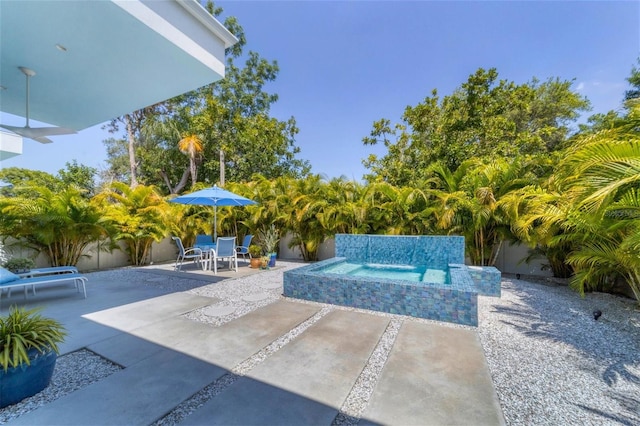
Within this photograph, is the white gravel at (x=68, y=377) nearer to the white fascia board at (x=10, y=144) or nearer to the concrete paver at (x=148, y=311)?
the concrete paver at (x=148, y=311)

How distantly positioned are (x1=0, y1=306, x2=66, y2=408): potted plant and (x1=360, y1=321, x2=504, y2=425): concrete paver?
9.15 feet

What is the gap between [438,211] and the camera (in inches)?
310

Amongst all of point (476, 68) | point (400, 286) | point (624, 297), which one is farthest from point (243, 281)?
point (476, 68)

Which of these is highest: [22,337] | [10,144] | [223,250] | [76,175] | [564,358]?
[76,175]

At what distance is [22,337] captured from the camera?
2195 mm

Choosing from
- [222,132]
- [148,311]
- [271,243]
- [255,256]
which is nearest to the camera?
[148,311]

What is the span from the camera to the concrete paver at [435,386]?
2068 mm

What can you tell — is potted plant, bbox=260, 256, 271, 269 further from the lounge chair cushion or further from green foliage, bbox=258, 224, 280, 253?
the lounge chair cushion

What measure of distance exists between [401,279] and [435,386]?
128 inches

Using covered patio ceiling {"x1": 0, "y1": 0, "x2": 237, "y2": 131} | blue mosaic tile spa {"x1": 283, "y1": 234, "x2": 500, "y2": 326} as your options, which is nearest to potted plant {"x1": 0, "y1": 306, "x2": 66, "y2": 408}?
covered patio ceiling {"x1": 0, "y1": 0, "x2": 237, "y2": 131}

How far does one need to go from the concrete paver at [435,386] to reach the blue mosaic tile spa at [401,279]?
0.70 m

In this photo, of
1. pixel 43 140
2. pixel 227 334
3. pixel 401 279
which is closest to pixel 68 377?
pixel 227 334

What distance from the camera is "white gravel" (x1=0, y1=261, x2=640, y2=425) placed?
2.16 m

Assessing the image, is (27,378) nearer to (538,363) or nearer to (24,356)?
(24,356)
